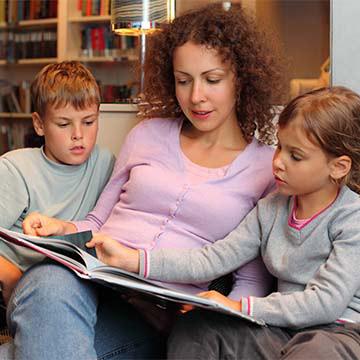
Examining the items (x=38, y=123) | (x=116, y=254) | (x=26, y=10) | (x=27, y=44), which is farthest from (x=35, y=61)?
(x=116, y=254)

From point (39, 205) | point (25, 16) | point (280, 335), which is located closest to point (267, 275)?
point (280, 335)

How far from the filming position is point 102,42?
4.75m

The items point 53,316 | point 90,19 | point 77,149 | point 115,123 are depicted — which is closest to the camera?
point 53,316

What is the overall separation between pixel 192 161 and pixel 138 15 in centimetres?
67

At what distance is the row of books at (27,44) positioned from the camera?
4.91m

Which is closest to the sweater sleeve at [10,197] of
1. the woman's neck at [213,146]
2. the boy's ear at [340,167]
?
the woman's neck at [213,146]

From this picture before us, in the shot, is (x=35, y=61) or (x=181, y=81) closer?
(x=181, y=81)

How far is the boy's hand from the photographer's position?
1.29 meters

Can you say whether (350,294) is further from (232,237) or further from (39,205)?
(39,205)

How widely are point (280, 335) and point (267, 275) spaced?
232 millimetres

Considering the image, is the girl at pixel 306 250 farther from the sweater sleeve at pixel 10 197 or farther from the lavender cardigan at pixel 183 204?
the sweater sleeve at pixel 10 197

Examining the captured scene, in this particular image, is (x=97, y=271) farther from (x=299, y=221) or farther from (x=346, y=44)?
(x=346, y=44)

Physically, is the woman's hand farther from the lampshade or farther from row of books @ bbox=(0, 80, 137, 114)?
row of books @ bbox=(0, 80, 137, 114)

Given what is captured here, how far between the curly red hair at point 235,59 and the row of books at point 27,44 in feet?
11.5
